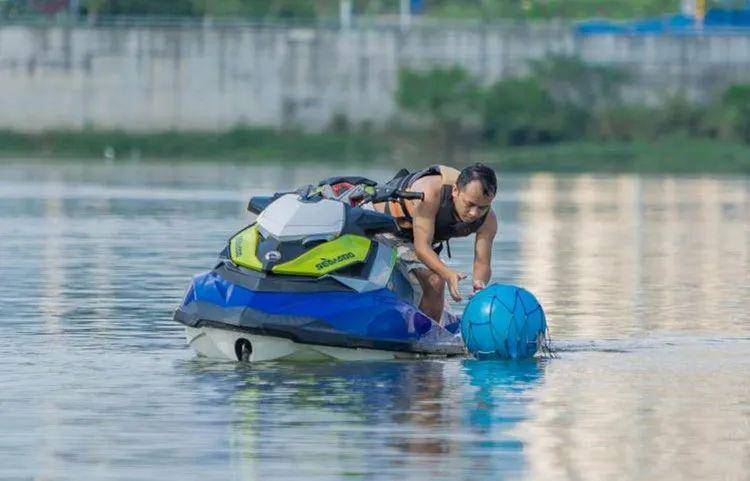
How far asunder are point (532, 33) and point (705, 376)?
7185cm

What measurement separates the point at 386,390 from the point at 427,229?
226 centimetres

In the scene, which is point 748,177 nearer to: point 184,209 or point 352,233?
point 184,209

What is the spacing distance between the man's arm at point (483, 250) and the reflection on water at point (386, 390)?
2.41 ft

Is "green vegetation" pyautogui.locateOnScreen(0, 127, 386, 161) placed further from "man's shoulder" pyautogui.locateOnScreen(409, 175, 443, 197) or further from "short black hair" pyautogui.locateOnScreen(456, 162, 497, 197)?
"short black hair" pyautogui.locateOnScreen(456, 162, 497, 197)

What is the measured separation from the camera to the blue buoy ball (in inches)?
653

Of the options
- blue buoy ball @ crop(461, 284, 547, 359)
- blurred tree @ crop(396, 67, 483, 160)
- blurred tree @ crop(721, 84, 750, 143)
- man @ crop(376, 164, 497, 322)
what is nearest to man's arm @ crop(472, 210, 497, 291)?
man @ crop(376, 164, 497, 322)

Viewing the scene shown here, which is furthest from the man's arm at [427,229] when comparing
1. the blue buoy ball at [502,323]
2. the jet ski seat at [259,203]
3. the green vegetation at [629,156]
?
the green vegetation at [629,156]

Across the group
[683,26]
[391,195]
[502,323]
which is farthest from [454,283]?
[683,26]

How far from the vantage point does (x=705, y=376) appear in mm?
15828

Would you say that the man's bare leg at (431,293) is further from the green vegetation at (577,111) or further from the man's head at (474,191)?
the green vegetation at (577,111)

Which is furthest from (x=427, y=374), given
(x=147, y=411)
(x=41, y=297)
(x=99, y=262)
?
(x=99, y=262)

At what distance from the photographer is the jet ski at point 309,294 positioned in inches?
624

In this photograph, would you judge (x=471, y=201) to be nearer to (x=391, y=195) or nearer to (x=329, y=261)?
(x=391, y=195)

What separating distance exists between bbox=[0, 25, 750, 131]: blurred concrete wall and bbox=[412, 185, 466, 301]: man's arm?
6894 cm
